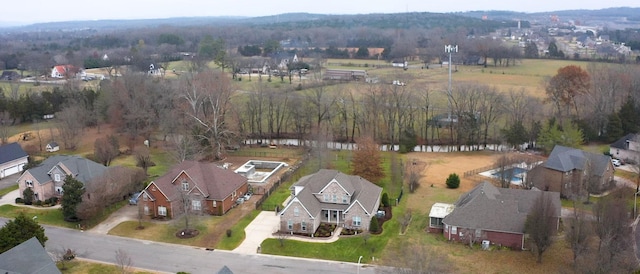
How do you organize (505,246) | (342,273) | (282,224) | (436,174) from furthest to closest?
1. (436,174)
2. (282,224)
3. (505,246)
4. (342,273)

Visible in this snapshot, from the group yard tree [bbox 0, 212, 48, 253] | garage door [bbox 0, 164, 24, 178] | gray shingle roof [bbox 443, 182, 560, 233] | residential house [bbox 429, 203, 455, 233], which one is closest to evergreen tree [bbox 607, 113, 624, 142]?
gray shingle roof [bbox 443, 182, 560, 233]

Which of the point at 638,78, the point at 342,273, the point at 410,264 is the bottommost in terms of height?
the point at 342,273

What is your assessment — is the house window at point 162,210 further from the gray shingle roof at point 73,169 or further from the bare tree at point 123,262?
the bare tree at point 123,262

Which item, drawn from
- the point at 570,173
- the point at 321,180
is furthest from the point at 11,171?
the point at 570,173

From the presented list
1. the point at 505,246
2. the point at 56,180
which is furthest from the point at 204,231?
the point at 505,246

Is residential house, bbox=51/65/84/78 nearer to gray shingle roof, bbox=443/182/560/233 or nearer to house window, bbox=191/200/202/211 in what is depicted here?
house window, bbox=191/200/202/211

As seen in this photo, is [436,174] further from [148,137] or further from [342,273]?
[148,137]
